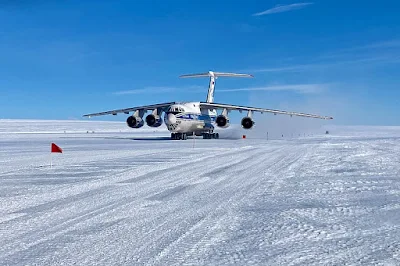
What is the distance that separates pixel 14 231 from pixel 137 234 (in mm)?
1680

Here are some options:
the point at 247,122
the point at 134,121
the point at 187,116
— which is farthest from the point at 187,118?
the point at 247,122

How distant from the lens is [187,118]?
123 feet

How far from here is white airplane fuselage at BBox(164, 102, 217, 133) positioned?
119 feet

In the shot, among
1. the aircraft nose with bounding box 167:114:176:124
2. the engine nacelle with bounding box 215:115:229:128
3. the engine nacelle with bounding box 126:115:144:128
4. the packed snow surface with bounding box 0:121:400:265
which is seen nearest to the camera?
the packed snow surface with bounding box 0:121:400:265

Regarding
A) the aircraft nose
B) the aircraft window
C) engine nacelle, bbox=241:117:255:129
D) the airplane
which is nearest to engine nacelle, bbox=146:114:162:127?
the airplane

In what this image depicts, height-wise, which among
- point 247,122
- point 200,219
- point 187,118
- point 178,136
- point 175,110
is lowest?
point 200,219

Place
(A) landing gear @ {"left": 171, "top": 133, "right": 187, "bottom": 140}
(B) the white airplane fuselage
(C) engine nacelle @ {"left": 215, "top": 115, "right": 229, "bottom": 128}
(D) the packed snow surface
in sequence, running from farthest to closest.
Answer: (C) engine nacelle @ {"left": 215, "top": 115, "right": 229, "bottom": 128} → (A) landing gear @ {"left": 171, "top": 133, "right": 187, "bottom": 140} → (B) the white airplane fuselage → (D) the packed snow surface

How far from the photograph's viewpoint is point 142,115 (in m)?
40.2

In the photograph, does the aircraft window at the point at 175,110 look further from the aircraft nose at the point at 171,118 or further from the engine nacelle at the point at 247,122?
the engine nacelle at the point at 247,122

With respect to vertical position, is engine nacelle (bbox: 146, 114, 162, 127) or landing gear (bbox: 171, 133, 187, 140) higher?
engine nacelle (bbox: 146, 114, 162, 127)

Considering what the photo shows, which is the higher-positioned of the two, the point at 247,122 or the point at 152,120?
the point at 152,120

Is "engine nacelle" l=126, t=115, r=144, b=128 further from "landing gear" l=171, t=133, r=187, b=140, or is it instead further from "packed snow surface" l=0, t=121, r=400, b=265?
"packed snow surface" l=0, t=121, r=400, b=265

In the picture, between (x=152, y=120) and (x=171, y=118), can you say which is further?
(x=152, y=120)

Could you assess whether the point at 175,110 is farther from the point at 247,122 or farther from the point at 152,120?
the point at 247,122
